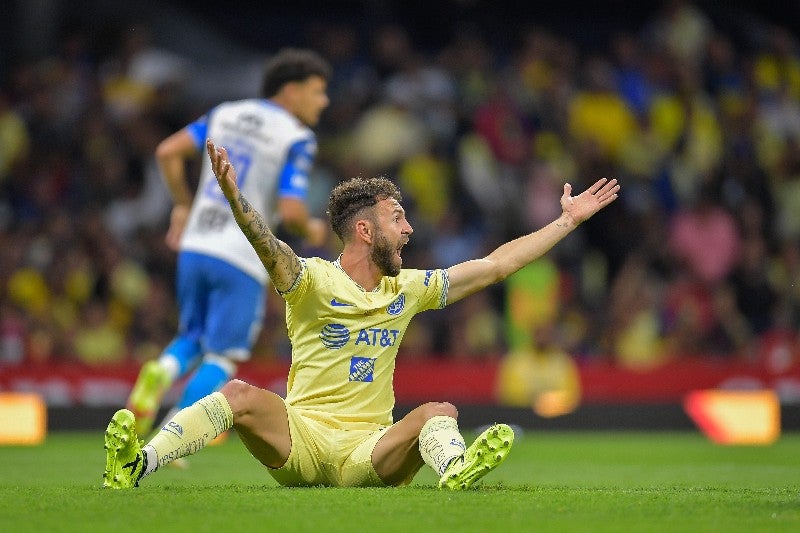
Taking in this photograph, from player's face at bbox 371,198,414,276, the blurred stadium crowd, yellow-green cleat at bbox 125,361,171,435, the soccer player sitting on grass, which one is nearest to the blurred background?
the blurred stadium crowd

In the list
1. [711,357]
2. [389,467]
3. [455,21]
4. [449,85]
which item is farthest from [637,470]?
[455,21]

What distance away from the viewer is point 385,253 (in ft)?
19.9

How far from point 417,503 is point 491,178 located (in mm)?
10653

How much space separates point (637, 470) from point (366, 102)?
8.46m

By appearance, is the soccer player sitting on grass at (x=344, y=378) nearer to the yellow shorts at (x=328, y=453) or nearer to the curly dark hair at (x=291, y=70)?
the yellow shorts at (x=328, y=453)

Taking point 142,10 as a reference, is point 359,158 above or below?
below

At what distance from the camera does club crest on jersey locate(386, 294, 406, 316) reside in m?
6.08

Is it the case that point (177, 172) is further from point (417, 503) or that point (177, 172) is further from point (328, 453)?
point (417, 503)

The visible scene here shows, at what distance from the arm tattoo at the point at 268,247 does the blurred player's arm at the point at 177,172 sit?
293cm

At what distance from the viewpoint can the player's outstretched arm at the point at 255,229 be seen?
5605 mm

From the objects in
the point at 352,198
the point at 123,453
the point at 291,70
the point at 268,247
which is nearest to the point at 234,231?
the point at 291,70

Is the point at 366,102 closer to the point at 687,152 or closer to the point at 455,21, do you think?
the point at 455,21

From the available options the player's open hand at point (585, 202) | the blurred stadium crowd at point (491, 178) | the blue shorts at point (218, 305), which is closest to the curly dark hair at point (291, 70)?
the blue shorts at point (218, 305)

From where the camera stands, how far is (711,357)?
559 inches
